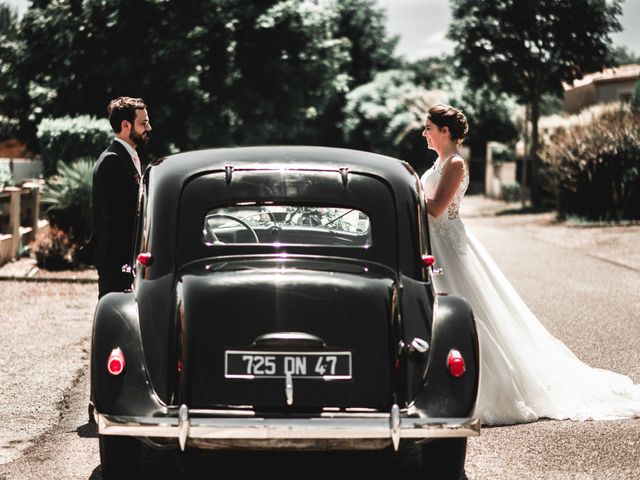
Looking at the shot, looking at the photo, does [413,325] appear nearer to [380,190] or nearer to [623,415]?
[380,190]

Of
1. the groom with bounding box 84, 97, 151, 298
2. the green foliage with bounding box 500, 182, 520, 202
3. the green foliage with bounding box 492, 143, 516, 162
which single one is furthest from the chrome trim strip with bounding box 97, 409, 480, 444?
the green foliage with bounding box 492, 143, 516, 162

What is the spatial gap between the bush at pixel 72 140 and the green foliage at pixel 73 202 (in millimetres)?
3755

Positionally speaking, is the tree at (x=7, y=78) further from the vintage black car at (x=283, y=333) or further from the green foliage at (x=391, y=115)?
the vintage black car at (x=283, y=333)

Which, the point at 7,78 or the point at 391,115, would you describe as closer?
the point at 7,78

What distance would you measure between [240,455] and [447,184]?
2.18 meters

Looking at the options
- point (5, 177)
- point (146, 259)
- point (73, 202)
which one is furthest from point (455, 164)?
point (5, 177)

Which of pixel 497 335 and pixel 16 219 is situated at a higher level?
pixel 16 219

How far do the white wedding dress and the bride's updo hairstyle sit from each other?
19 cm

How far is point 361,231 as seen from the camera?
5.88 metres

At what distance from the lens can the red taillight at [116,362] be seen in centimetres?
487

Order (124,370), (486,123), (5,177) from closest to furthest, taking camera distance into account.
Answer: (124,370)
(5,177)
(486,123)

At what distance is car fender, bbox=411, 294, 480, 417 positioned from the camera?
189 inches

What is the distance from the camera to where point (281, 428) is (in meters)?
4.56

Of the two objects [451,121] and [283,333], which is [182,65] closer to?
[451,121]
